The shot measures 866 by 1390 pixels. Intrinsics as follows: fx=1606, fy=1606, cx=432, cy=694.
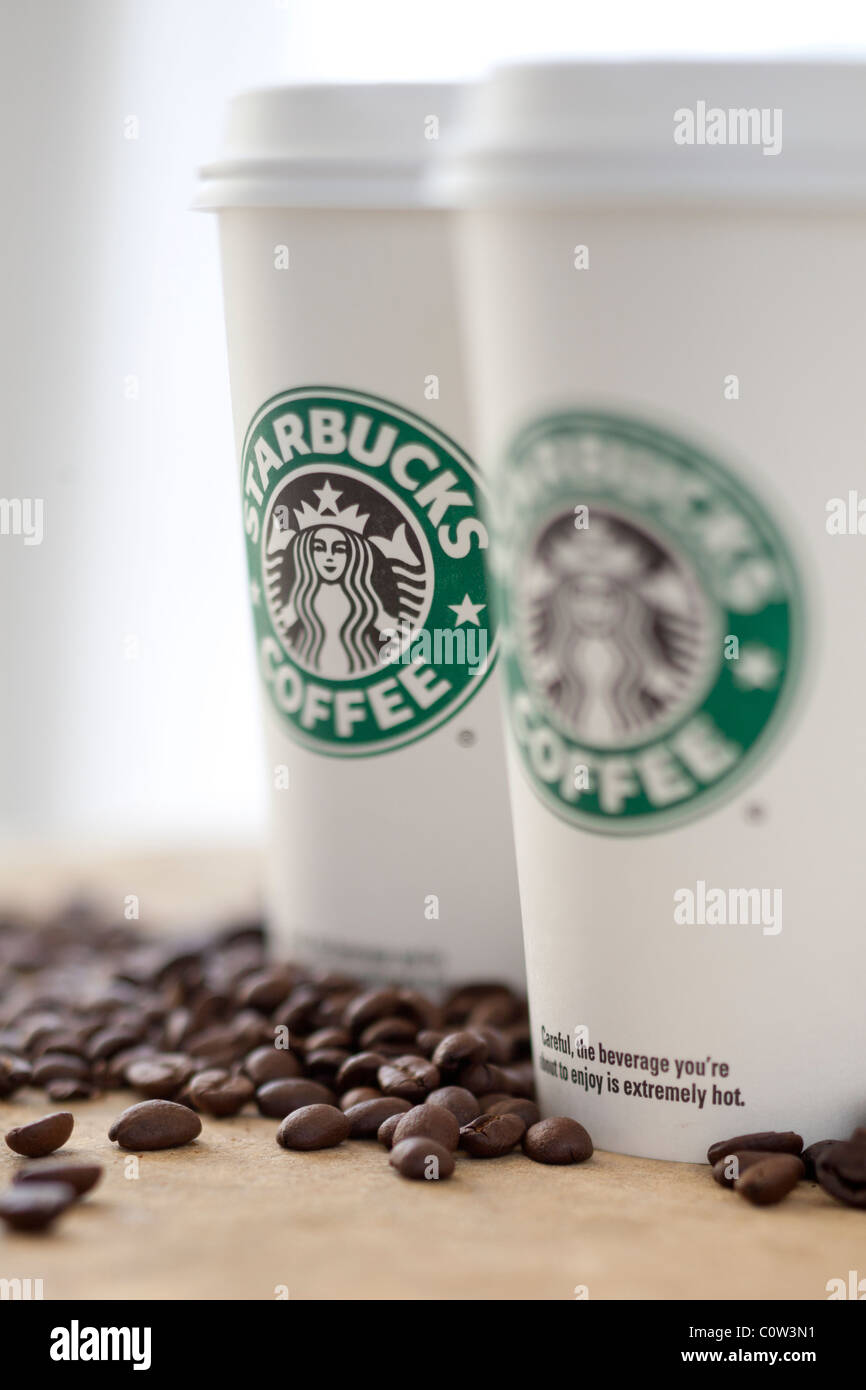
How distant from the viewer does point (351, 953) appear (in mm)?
1775

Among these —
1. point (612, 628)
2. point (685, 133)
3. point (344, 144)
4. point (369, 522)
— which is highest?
point (344, 144)

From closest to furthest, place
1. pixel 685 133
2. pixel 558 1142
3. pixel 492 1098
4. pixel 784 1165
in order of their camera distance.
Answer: pixel 685 133
pixel 784 1165
pixel 558 1142
pixel 492 1098

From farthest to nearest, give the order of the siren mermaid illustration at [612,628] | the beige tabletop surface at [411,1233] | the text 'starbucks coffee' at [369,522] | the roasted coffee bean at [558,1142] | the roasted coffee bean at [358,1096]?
the text 'starbucks coffee' at [369,522] → the roasted coffee bean at [358,1096] → the roasted coffee bean at [558,1142] → the siren mermaid illustration at [612,628] → the beige tabletop surface at [411,1233]

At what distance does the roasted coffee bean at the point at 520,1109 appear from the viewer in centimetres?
140

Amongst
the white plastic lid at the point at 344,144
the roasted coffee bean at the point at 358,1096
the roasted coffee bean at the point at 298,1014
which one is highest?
the white plastic lid at the point at 344,144

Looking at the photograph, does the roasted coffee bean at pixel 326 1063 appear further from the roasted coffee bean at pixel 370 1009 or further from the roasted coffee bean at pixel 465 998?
the roasted coffee bean at pixel 465 998

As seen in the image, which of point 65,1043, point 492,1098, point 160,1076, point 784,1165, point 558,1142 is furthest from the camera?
point 65,1043

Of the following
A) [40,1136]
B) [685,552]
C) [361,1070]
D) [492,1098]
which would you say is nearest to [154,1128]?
[40,1136]

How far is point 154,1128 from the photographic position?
1.40 metres

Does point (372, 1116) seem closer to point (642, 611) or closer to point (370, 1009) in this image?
point (370, 1009)

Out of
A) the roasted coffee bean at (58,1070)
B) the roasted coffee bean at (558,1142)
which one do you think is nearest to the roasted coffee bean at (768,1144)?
the roasted coffee bean at (558,1142)

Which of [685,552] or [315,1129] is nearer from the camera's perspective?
[685,552]

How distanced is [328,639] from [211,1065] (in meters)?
0.44

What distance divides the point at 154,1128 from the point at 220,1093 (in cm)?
10
